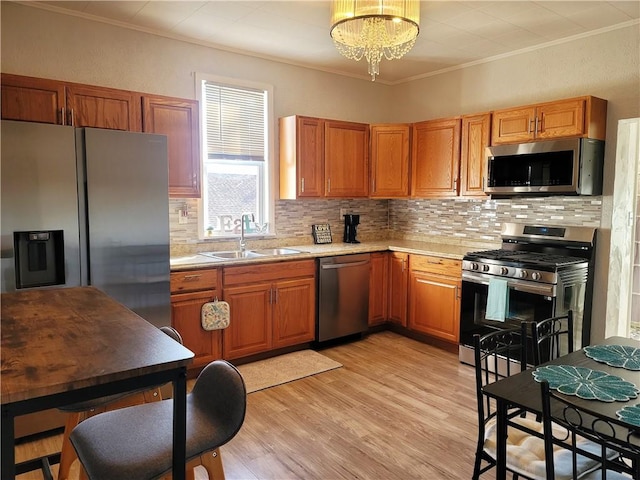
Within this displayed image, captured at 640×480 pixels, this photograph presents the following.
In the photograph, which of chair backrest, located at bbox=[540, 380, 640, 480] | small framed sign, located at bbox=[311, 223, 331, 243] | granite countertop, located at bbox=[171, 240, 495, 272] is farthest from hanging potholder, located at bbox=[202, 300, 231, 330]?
chair backrest, located at bbox=[540, 380, 640, 480]

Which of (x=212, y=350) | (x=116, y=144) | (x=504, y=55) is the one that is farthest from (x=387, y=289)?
(x=116, y=144)

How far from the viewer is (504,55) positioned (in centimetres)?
431

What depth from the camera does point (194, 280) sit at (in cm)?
353

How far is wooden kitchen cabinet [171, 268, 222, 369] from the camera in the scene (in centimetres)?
345

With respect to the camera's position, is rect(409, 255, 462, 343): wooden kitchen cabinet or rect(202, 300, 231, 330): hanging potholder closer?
rect(202, 300, 231, 330): hanging potholder

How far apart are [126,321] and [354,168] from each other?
340 centimetres

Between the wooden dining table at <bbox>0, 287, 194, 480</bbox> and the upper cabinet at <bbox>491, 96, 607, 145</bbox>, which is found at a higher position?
the upper cabinet at <bbox>491, 96, 607, 145</bbox>

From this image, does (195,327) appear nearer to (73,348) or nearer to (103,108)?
(103,108)

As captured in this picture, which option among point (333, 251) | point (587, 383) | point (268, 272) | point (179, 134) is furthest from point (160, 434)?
point (333, 251)

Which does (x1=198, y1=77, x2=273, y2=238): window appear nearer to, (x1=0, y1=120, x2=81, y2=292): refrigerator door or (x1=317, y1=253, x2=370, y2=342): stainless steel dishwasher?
(x1=317, y1=253, x2=370, y2=342): stainless steel dishwasher

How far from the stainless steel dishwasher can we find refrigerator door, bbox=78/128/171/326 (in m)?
1.49

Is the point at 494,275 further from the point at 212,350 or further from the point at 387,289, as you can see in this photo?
the point at 212,350

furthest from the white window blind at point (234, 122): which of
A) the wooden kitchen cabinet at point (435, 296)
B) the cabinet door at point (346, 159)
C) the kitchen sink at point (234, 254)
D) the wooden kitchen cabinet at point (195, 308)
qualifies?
the wooden kitchen cabinet at point (435, 296)

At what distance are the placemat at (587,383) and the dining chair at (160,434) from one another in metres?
1.10
